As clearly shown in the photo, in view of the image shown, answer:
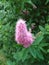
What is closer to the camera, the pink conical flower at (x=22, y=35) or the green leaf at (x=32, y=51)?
the pink conical flower at (x=22, y=35)

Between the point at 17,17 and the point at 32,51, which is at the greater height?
the point at 32,51

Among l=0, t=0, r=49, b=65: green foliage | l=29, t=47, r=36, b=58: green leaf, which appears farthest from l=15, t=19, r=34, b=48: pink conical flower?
l=0, t=0, r=49, b=65: green foliage

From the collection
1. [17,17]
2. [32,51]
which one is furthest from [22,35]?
[17,17]

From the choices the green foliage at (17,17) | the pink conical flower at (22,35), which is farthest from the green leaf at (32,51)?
the green foliage at (17,17)

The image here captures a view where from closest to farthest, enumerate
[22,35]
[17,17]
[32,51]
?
1. [22,35]
2. [32,51]
3. [17,17]

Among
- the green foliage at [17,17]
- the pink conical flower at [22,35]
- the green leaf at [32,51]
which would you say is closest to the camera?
the pink conical flower at [22,35]

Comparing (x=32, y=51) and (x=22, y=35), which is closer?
(x=22, y=35)

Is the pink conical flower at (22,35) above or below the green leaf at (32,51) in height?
above

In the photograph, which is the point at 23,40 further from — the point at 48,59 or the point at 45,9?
the point at 45,9

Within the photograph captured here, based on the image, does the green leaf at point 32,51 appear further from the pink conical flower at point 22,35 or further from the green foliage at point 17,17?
the green foliage at point 17,17

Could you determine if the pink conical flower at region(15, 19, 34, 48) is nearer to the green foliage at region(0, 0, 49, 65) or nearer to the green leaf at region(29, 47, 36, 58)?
the green leaf at region(29, 47, 36, 58)

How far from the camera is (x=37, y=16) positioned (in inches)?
138

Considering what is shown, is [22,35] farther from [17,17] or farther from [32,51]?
[17,17]

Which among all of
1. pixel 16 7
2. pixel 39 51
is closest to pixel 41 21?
pixel 16 7
